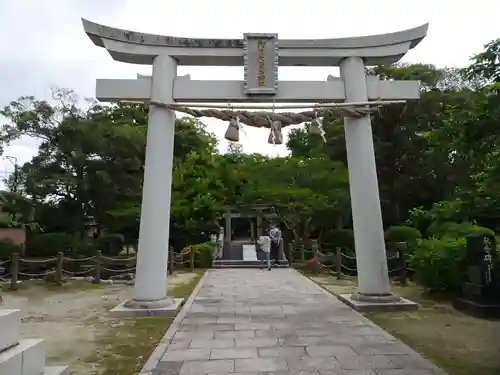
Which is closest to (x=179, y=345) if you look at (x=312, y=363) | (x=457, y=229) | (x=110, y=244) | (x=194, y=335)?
(x=194, y=335)

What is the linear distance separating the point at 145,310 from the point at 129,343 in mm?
1962

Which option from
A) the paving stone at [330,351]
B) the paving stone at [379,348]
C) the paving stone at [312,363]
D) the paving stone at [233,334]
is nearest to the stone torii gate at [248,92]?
the paving stone at [233,334]

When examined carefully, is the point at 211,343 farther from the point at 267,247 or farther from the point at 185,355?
the point at 267,247

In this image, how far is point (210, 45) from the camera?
30.4 ft

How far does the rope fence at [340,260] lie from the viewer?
13717mm

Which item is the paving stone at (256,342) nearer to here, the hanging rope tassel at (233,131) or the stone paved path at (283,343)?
the stone paved path at (283,343)

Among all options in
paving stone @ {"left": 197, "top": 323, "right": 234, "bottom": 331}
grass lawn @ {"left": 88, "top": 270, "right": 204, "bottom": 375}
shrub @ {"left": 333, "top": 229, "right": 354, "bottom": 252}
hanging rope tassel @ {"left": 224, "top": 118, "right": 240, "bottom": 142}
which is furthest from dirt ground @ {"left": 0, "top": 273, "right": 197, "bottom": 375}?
shrub @ {"left": 333, "top": 229, "right": 354, "bottom": 252}

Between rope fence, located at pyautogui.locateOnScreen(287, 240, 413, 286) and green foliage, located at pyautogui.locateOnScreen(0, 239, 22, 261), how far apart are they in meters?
11.9

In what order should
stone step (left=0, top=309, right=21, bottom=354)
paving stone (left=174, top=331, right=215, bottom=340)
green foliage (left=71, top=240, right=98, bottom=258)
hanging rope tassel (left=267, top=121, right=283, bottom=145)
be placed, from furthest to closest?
green foliage (left=71, top=240, right=98, bottom=258), hanging rope tassel (left=267, top=121, right=283, bottom=145), paving stone (left=174, top=331, right=215, bottom=340), stone step (left=0, top=309, right=21, bottom=354)

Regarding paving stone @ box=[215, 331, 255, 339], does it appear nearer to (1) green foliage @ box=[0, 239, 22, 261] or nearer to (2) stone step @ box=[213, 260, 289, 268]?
(2) stone step @ box=[213, 260, 289, 268]

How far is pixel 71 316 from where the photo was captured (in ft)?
29.1

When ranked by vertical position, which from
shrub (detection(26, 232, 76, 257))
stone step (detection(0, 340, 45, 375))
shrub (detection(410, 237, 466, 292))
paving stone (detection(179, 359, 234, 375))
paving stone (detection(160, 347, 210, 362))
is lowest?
paving stone (detection(179, 359, 234, 375))

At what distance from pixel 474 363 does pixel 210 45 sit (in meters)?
7.06

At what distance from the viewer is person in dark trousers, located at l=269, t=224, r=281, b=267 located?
747 inches
